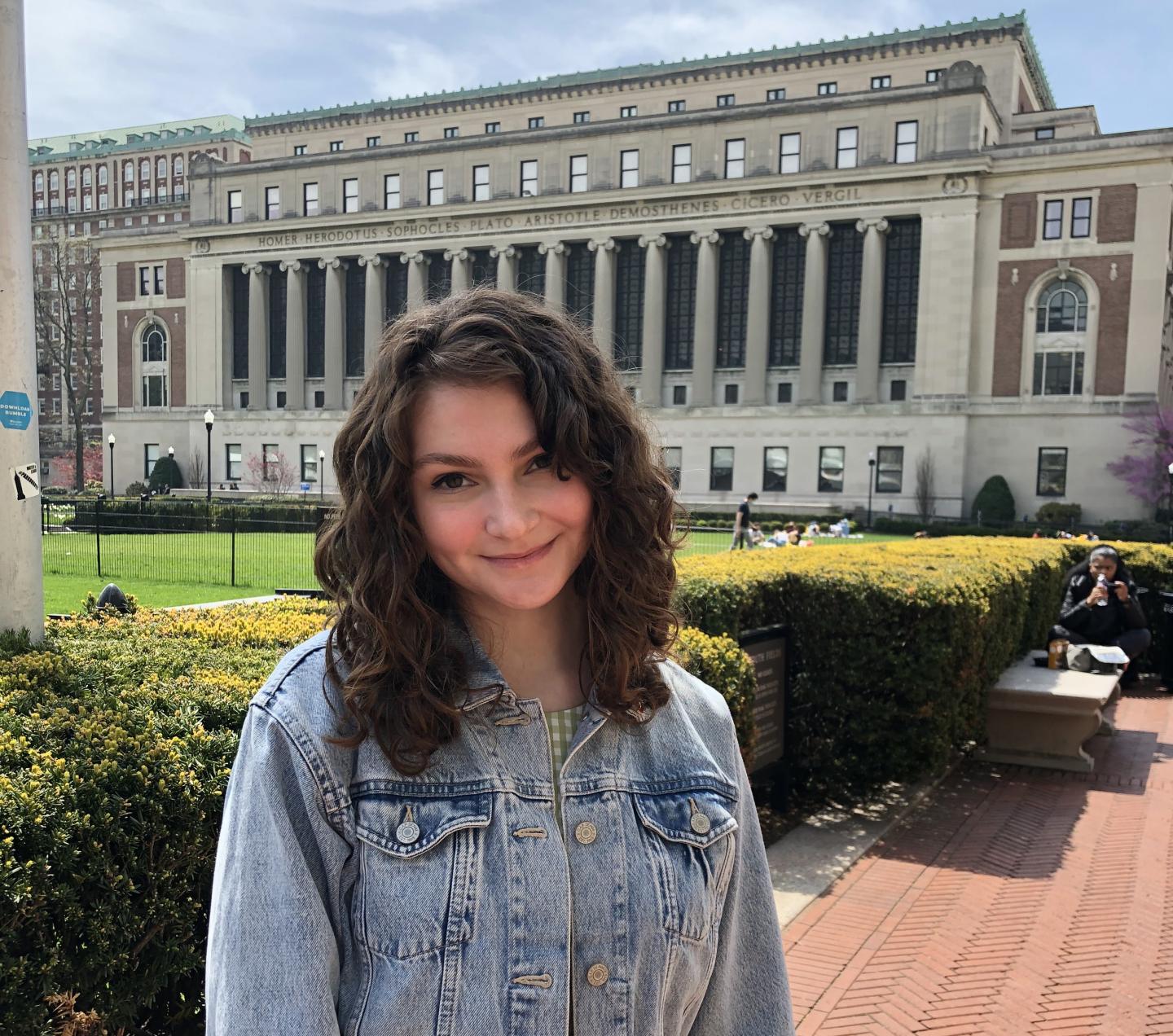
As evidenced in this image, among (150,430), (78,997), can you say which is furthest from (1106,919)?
(150,430)

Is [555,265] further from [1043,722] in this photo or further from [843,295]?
[1043,722]

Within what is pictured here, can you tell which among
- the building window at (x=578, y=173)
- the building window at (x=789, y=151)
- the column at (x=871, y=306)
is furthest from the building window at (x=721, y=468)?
the building window at (x=578, y=173)

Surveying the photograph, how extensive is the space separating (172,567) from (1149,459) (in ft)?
155

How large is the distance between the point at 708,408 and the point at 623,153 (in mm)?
17530

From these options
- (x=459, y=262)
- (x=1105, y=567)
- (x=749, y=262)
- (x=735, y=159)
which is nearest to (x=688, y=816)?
(x=1105, y=567)

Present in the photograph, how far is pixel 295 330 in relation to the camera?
72938mm

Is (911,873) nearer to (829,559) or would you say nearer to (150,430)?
(829,559)

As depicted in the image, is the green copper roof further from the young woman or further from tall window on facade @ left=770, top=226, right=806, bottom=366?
the young woman

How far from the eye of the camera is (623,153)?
214 ft

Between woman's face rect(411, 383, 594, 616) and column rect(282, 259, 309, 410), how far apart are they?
244ft

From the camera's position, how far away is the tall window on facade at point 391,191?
70812 mm

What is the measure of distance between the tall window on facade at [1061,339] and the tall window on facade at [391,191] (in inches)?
1668

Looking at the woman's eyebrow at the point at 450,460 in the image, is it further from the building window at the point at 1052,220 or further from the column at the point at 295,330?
the column at the point at 295,330

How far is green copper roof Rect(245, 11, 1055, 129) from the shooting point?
6594cm
